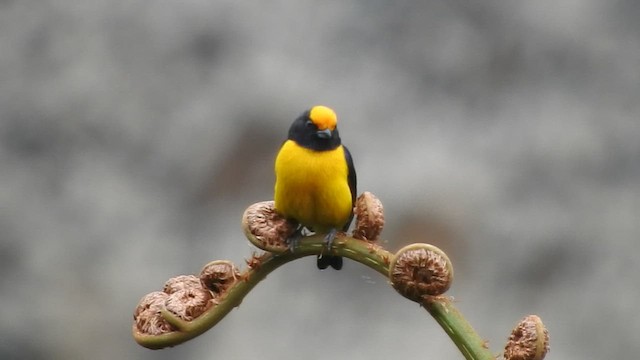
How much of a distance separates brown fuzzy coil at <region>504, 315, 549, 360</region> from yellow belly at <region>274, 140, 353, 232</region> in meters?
0.94

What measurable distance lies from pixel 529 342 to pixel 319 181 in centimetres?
101

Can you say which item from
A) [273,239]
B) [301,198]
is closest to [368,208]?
[273,239]

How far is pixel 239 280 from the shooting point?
113cm

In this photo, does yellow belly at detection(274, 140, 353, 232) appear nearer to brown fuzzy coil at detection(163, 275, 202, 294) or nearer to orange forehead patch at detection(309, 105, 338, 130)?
orange forehead patch at detection(309, 105, 338, 130)

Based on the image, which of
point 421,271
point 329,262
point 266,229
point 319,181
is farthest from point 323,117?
point 421,271

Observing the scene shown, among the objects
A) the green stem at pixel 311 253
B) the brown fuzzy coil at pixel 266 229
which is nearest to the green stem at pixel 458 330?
the green stem at pixel 311 253

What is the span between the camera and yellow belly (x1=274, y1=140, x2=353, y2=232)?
186 cm

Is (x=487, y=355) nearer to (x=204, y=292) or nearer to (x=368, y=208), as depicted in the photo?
(x=368, y=208)

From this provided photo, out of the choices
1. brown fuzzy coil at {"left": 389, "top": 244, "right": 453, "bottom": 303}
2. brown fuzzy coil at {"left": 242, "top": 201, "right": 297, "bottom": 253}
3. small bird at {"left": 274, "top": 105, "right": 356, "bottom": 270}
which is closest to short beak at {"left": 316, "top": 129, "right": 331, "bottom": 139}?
small bird at {"left": 274, "top": 105, "right": 356, "bottom": 270}

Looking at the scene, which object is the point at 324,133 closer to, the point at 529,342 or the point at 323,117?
the point at 323,117

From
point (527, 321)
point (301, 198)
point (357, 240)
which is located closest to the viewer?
point (527, 321)

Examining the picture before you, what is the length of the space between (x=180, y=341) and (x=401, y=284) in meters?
0.31

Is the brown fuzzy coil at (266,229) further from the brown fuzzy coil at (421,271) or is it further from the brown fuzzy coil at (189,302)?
the brown fuzzy coil at (421,271)

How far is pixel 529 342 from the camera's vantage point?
91cm
